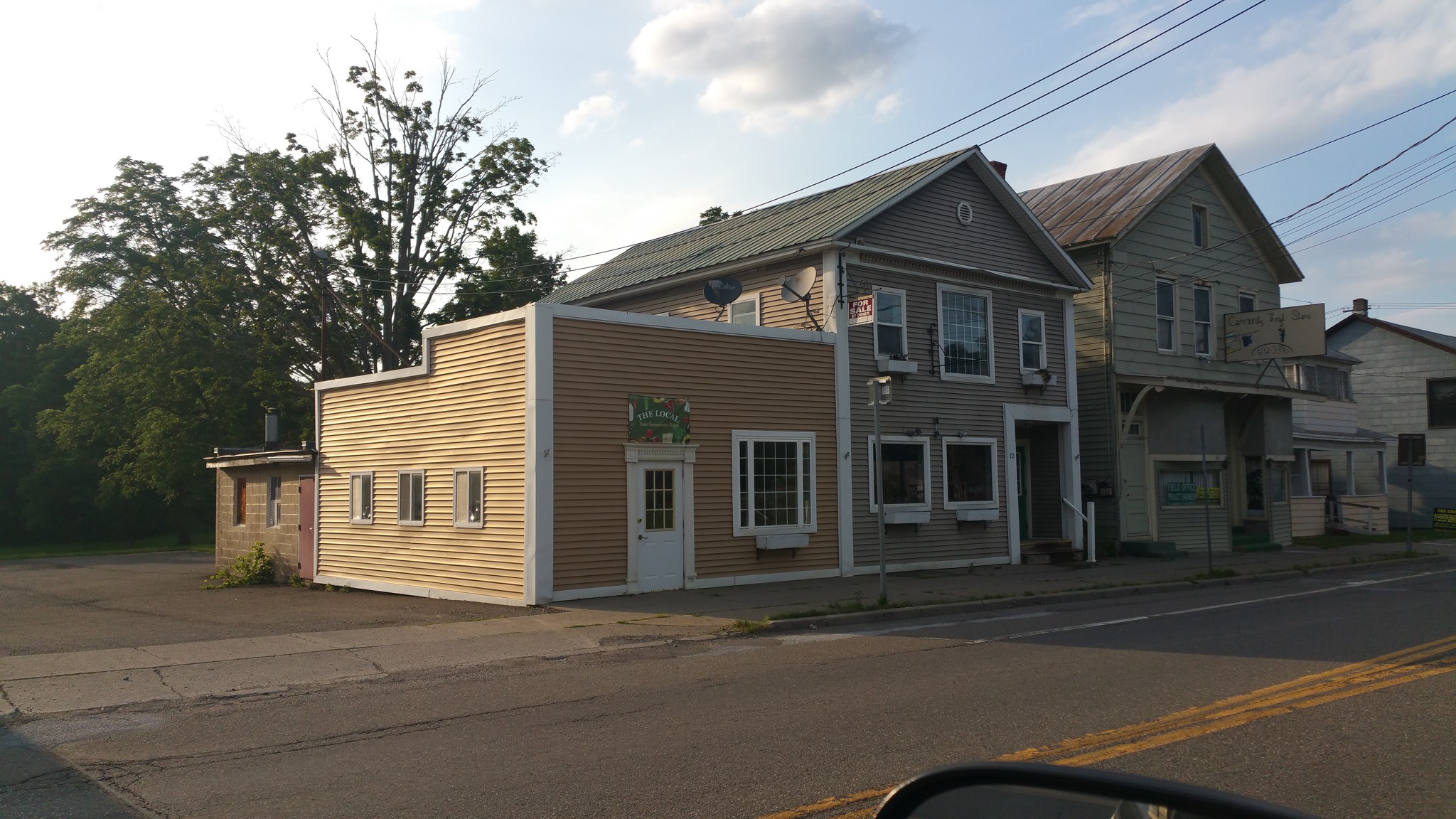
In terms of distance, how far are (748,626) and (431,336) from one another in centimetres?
812

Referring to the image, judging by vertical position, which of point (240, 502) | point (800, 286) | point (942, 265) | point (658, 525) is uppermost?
point (942, 265)

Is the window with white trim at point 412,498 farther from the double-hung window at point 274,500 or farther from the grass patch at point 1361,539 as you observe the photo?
the grass patch at point 1361,539

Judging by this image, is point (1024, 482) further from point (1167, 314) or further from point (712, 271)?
point (712, 271)

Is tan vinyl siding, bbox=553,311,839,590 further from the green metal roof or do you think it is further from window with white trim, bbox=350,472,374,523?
window with white trim, bbox=350,472,374,523

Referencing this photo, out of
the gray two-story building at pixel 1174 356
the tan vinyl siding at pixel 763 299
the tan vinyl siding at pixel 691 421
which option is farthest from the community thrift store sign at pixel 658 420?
the gray two-story building at pixel 1174 356

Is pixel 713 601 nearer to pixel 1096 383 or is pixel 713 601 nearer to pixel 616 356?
pixel 616 356

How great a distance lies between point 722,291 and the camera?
1972cm

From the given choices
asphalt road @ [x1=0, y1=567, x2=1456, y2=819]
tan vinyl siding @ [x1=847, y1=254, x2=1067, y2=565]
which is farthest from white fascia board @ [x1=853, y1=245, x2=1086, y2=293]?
asphalt road @ [x1=0, y1=567, x2=1456, y2=819]

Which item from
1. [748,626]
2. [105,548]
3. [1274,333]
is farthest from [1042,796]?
[105,548]

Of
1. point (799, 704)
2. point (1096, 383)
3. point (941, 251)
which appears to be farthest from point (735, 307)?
point (799, 704)

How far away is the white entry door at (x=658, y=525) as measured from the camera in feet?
53.5

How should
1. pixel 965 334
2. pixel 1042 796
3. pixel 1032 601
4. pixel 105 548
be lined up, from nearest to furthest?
1. pixel 1042 796
2. pixel 1032 601
3. pixel 965 334
4. pixel 105 548

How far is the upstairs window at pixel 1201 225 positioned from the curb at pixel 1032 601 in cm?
988

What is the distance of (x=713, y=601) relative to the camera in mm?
15492
